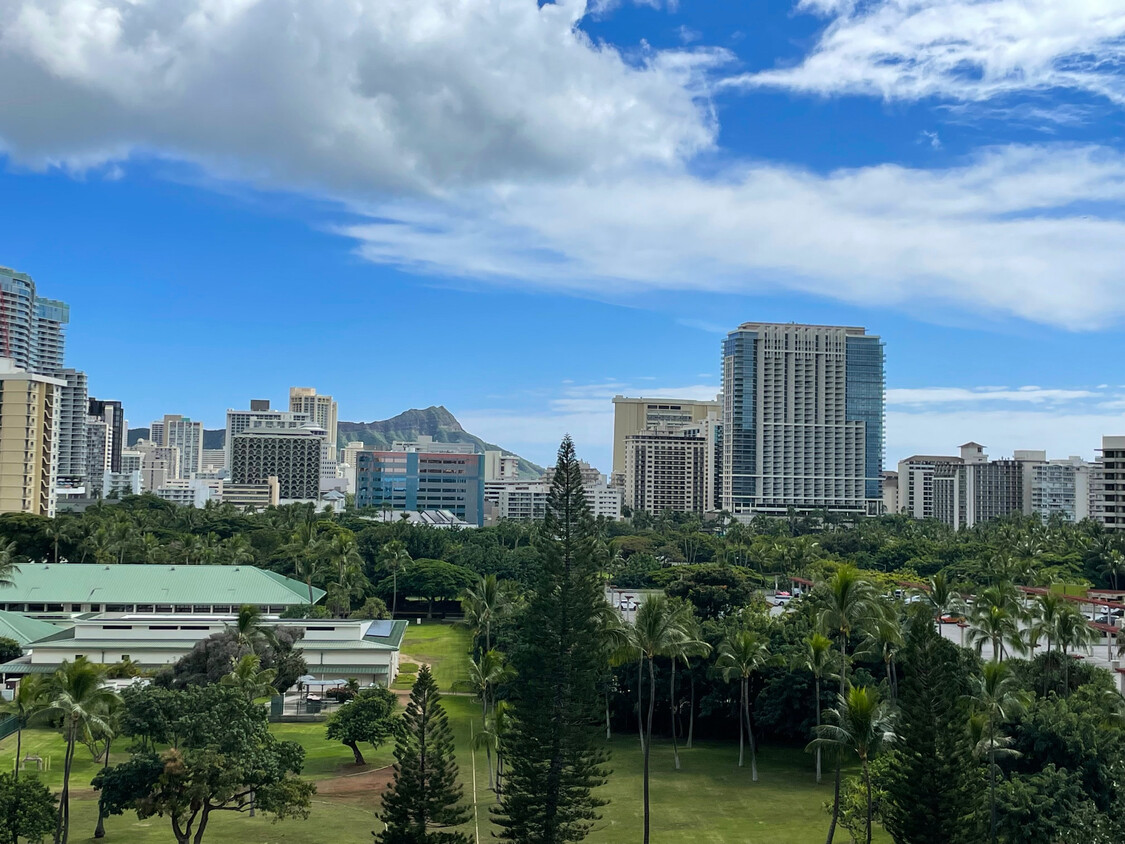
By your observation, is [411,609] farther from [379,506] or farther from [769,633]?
[379,506]

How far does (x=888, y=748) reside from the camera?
22.3m

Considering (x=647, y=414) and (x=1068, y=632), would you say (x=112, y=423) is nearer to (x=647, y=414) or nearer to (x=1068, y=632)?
(x=647, y=414)

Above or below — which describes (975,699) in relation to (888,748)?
above

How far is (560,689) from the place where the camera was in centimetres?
2069

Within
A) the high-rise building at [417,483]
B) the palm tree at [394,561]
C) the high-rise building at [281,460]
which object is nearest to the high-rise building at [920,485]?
the high-rise building at [417,483]

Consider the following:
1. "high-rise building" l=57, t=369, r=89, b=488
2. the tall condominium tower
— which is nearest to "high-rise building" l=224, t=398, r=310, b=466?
"high-rise building" l=57, t=369, r=89, b=488

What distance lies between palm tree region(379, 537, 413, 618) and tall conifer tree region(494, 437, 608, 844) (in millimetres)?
36024

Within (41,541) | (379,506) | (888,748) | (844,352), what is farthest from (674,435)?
(888,748)

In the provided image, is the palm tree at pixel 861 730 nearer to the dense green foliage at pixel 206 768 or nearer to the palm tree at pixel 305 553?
the dense green foliage at pixel 206 768

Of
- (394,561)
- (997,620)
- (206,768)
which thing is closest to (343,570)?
(394,561)

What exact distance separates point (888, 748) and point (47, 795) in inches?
648

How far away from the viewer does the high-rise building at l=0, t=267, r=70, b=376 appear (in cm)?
14725

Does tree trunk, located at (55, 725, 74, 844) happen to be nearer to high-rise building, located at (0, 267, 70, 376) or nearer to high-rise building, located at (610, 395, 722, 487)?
high-rise building, located at (0, 267, 70, 376)

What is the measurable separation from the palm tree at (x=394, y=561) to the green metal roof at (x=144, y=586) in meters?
10.1
